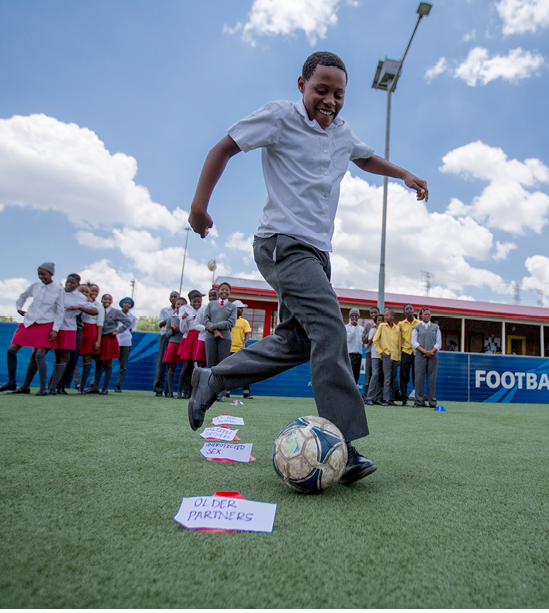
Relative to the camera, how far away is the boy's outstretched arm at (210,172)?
206 centimetres

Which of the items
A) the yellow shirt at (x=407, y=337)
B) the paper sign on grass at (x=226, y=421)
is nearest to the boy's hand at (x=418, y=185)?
the paper sign on grass at (x=226, y=421)

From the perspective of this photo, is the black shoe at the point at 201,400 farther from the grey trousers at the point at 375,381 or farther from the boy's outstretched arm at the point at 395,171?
the grey trousers at the point at 375,381

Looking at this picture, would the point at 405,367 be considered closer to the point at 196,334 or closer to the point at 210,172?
the point at 196,334

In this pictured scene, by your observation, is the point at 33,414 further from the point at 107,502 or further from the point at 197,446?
the point at 107,502

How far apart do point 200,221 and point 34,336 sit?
209 inches

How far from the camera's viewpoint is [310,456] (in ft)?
6.00

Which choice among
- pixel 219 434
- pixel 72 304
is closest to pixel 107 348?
pixel 72 304

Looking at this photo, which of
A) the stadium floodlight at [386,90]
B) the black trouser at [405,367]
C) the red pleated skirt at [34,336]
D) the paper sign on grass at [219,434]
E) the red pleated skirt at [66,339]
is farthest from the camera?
the stadium floodlight at [386,90]

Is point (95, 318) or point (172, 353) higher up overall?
point (95, 318)

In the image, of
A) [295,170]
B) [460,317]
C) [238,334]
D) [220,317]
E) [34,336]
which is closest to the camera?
[295,170]

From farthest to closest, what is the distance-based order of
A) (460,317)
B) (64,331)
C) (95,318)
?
(460,317), (95,318), (64,331)

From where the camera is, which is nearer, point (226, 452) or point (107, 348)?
point (226, 452)

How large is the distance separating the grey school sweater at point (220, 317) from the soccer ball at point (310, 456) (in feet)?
16.9

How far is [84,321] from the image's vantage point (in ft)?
24.6
